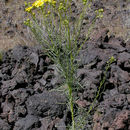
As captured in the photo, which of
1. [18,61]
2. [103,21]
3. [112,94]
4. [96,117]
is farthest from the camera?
[103,21]

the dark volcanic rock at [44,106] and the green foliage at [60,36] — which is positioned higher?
the green foliage at [60,36]

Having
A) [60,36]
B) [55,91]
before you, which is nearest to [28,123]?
[55,91]

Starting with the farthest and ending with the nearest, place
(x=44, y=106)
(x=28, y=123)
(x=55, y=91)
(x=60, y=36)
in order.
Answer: (x=55, y=91), (x=44, y=106), (x=28, y=123), (x=60, y=36)

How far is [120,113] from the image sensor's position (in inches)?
130

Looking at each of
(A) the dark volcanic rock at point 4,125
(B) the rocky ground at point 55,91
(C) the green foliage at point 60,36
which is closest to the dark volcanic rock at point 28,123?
(B) the rocky ground at point 55,91

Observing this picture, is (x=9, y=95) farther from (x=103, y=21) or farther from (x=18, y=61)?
(x=103, y=21)

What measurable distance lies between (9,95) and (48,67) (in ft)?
3.22

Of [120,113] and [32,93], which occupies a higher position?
[32,93]

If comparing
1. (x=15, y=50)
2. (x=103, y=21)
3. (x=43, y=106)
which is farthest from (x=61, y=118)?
(x=103, y=21)

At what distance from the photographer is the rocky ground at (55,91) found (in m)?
3.44

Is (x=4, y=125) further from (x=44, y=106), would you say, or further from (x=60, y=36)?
(x=60, y=36)

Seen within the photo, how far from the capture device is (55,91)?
3.79 metres

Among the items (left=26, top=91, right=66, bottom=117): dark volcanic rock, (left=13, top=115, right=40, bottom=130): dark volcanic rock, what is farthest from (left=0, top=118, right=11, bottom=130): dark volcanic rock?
(left=26, top=91, right=66, bottom=117): dark volcanic rock

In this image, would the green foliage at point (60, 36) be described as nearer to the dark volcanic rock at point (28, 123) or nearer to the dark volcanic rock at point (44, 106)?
the dark volcanic rock at point (44, 106)
